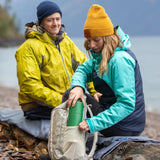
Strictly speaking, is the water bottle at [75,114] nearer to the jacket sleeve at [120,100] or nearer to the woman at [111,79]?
the woman at [111,79]

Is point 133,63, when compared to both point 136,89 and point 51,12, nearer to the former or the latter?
point 136,89

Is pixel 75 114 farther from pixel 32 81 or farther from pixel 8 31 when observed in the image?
pixel 8 31

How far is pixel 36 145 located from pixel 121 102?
191 cm

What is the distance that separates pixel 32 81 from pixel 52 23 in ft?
3.34

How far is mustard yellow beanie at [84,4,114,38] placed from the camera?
3.30 metres

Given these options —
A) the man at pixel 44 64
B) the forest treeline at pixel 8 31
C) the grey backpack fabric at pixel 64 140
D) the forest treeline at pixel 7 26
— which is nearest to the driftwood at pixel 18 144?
the man at pixel 44 64

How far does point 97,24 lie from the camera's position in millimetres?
3324

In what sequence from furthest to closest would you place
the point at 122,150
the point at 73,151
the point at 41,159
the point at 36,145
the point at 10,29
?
the point at 10,29, the point at 36,145, the point at 41,159, the point at 122,150, the point at 73,151

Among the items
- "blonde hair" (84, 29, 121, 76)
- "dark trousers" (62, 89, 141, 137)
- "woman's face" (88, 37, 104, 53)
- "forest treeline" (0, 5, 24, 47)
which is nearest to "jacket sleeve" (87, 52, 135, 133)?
"blonde hair" (84, 29, 121, 76)

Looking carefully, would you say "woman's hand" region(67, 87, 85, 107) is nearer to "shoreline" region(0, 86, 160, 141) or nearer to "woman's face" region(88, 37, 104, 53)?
"woman's face" region(88, 37, 104, 53)

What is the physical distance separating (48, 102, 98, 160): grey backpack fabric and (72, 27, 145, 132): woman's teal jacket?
19 centimetres

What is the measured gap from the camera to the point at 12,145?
14.8ft

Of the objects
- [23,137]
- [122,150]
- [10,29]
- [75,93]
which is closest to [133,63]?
[75,93]

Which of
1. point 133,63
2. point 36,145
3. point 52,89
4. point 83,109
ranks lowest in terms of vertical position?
point 36,145
